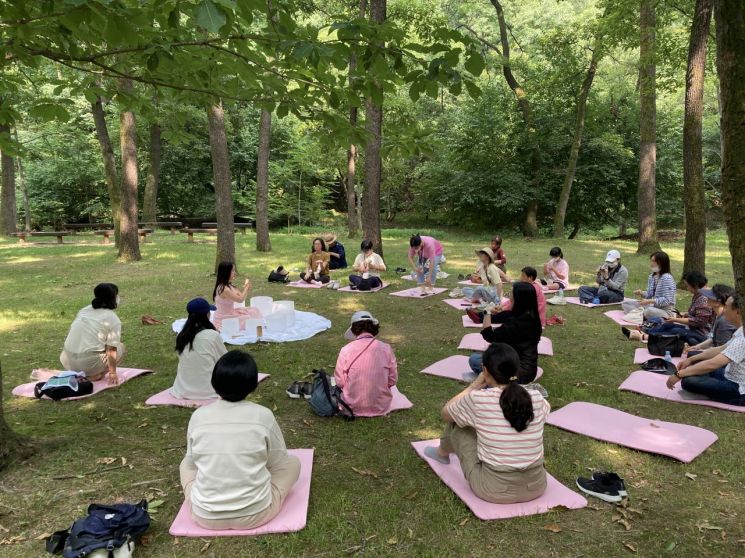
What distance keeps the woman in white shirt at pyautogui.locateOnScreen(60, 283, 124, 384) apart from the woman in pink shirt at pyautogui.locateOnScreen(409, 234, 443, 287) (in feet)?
20.8

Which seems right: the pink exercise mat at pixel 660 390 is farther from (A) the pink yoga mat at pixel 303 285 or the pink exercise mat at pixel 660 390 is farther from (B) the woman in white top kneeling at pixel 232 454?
(A) the pink yoga mat at pixel 303 285

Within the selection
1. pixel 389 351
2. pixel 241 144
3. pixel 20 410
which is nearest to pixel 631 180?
pixel 241 144

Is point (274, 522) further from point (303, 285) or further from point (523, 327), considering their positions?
point (303, 285)

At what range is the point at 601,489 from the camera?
3223 millimetres

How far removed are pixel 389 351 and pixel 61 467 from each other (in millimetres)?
2716

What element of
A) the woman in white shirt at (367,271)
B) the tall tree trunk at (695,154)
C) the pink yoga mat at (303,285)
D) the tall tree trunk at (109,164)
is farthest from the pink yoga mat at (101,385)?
the tall tree trunk at (695,154)

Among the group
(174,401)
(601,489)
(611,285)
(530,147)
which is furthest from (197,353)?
(530,147)

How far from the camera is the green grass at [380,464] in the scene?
2.82 metres

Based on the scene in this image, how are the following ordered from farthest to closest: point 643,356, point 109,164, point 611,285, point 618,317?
point 109,164, point 611,285, point 618,317, point 643,356

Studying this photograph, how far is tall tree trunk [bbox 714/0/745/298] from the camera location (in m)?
1.69

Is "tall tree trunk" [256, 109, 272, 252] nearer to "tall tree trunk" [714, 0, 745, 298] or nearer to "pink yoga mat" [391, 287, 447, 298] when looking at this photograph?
"pink yoga mat" [391, 287, 447, 298]

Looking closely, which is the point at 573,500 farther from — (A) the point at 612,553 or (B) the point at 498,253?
(B) the point at 498,253

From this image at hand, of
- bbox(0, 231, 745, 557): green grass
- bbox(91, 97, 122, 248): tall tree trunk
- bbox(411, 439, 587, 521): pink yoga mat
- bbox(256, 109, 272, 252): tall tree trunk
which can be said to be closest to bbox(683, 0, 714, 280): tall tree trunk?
bbox(0, 231, 745, 557): green grass

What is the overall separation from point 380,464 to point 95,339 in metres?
3.36
